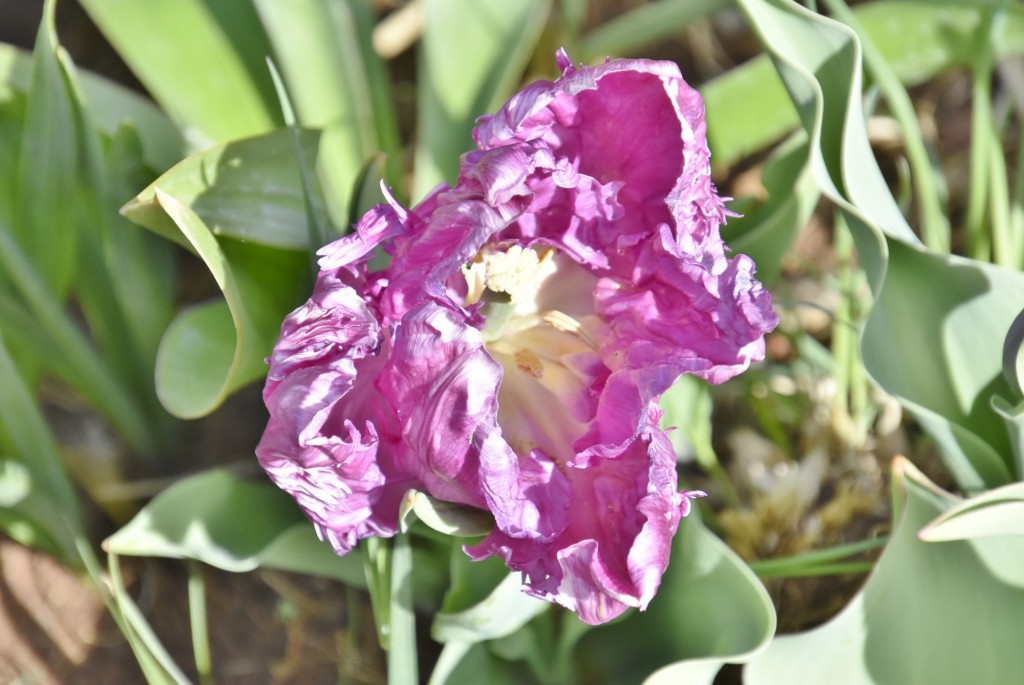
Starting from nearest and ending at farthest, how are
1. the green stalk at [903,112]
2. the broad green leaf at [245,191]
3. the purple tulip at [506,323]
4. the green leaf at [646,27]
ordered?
the purple tulip at [506,323]
the broad green leaf at [245,191]
the green stalk at [903,112]
the green leaf at [646,27]

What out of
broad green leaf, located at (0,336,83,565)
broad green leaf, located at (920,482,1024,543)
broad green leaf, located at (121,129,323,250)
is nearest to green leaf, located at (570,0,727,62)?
broad green leaf, located at (121,129,323,250)

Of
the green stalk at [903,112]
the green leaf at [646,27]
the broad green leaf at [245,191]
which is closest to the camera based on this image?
the broad green leaf at [245,191]

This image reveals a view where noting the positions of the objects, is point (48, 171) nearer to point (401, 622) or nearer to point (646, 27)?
point (401, 622)

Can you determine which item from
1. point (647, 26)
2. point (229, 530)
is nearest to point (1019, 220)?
point (647, 26)

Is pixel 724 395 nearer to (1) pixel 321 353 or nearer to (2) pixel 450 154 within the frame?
(2) pixel 450 154

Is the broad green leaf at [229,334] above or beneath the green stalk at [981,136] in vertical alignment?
above

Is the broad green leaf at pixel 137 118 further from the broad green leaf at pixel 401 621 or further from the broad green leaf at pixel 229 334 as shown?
the broad green leaf at pixel 401 621

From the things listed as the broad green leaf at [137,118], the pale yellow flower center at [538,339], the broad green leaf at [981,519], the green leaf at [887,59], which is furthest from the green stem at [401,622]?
the green leaf at [887,59]

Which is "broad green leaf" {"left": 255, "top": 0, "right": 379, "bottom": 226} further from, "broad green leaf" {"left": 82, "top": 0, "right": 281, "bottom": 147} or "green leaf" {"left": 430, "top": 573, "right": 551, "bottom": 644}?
"green leaf" {"left": 430, "top": 573, "right": 551, "bottom": 644}
